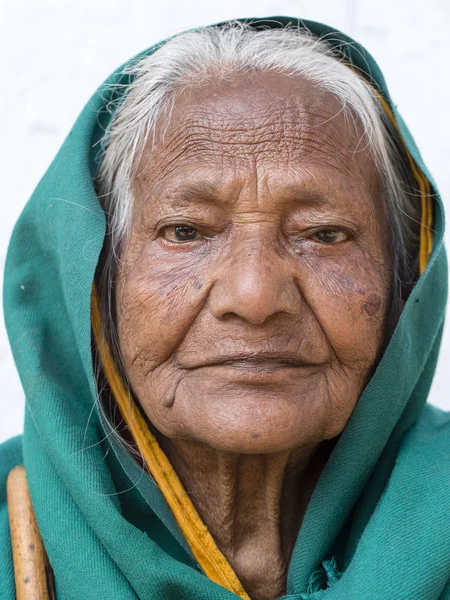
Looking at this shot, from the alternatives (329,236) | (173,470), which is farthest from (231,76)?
(173,470)

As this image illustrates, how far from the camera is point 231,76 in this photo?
2.32 meters

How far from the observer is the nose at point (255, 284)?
200 cm

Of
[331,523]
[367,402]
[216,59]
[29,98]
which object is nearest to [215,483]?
[331,523]

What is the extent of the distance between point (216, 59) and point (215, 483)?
1.22m

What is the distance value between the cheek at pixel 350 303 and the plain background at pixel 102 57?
175cm

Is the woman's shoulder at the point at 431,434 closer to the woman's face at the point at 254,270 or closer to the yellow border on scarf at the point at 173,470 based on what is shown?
the woman's face at the point at 254,270

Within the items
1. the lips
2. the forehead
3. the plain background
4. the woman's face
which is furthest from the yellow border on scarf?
the plain background

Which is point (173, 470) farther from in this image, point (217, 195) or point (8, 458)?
point (217, 195)

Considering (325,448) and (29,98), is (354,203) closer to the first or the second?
(325,448)

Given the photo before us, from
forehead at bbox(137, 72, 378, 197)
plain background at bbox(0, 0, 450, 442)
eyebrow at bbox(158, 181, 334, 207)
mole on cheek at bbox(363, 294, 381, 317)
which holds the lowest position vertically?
mole on cheek at bbox(363, 294, 381, 317)

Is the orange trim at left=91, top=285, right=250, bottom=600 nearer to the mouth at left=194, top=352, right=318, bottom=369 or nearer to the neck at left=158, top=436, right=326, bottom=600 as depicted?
the neck at left=158, top=436, right=326, bottom=600

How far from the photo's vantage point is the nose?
1998 millimetres

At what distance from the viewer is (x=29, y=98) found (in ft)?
12.1

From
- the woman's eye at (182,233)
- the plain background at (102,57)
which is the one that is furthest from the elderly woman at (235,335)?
the plain background at (102,57)
